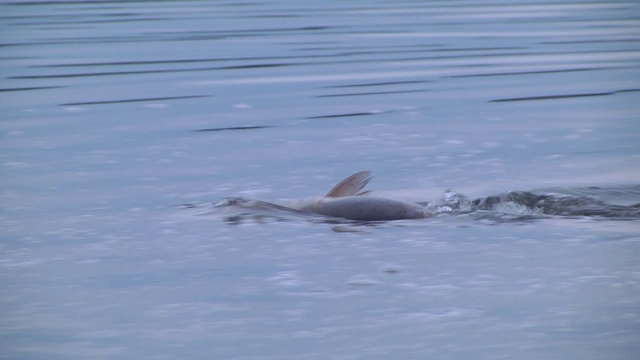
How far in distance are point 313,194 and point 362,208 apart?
0.65 metres

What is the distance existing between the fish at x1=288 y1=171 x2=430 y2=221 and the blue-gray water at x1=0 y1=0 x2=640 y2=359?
10 cm

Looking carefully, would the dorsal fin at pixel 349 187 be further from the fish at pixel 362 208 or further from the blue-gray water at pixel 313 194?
the blue-gray water at pixel 313 194

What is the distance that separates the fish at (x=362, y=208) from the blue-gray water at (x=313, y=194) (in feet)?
0.32

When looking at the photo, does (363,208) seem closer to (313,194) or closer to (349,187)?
(349,187)

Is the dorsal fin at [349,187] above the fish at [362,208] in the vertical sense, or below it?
above

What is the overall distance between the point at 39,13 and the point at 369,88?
12.8 metres

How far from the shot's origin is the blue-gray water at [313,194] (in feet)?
14.8

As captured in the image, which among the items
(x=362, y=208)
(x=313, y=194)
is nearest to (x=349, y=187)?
(x=362, y=208)

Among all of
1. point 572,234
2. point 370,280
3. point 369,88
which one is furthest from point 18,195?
point 369,88

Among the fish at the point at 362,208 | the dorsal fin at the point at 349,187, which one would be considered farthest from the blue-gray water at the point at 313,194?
the dorsal fin at the point at 349,187

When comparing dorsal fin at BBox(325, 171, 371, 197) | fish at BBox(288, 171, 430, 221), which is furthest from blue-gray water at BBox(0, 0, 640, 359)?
dorsal fin at BBox(325, 171, 371, 197)

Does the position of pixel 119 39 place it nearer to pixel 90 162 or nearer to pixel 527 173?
pixel 90 162

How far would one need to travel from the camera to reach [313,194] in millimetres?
6941

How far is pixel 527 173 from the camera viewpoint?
7324 millimetres
